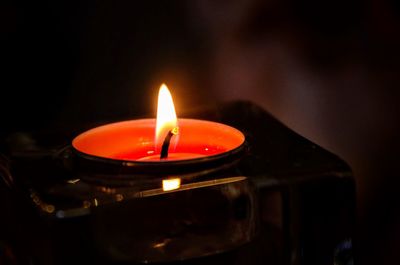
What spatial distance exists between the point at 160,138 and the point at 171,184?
0.10 m

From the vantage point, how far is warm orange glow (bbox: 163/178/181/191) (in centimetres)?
37

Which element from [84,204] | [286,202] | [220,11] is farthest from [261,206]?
[220,11]

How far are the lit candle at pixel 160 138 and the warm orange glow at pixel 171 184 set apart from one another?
7 cm

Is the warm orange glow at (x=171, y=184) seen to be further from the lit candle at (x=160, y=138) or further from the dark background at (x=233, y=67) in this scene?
the dark background at (x=233, y=67)

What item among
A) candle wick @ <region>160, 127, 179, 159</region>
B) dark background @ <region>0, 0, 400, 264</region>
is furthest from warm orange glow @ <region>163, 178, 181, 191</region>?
dark background @ <region>0, 0, 400, 264</region>

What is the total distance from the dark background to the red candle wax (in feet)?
0.37

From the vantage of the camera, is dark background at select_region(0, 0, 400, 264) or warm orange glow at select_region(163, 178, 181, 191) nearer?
warm orange glow at select_region(163, 178, 181, 191)

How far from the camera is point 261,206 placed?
408mm

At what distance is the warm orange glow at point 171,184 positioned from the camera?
374mm

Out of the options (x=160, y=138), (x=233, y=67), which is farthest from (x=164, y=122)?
(x=233, y=67)

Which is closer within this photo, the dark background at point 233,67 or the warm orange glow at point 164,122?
the warm orange glow at point 164,122

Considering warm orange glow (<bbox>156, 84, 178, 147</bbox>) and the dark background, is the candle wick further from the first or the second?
the dark background

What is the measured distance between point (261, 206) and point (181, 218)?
6 cm

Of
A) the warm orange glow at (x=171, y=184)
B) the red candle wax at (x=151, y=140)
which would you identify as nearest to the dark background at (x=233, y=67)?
the red candle wax at (x=151, y=140)
